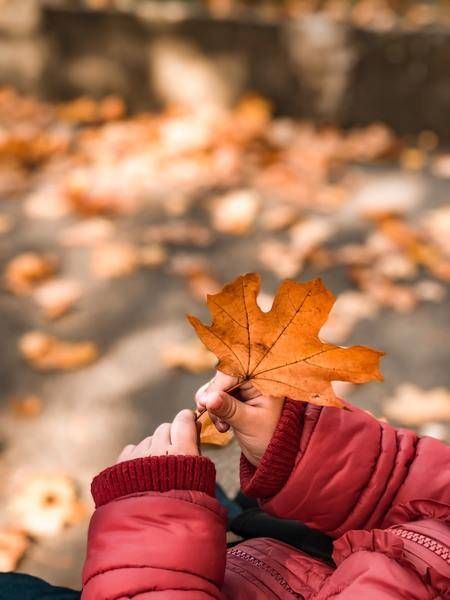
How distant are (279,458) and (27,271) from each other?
1816 millimetres

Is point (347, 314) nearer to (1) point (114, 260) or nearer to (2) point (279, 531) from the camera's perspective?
(1) point (114, 260)

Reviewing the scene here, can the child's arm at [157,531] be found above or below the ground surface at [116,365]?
above

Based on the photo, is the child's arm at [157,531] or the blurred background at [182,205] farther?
the blurred background at [182,205]

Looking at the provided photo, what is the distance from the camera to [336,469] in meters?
1.37

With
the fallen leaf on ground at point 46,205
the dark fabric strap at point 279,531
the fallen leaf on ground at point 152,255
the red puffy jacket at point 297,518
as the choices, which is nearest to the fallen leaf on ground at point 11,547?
the dark fabric strap at point 279,531

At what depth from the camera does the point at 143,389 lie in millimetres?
2357

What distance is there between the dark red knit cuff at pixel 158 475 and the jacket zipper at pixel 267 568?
7.6 inches

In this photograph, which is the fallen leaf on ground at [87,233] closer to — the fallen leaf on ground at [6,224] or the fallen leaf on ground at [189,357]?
the fallen leaf on ground at [6,224]

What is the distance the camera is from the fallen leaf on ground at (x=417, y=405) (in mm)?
2215

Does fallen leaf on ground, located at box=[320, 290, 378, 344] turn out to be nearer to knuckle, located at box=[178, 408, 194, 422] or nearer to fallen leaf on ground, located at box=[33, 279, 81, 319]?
fallen leaf on ground, located at box=[33, 279, 81, 319]

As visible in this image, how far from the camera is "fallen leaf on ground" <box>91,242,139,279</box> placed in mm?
2936

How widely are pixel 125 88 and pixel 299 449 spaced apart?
3232 mm

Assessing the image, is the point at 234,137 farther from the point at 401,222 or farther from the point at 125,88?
the point at 401,222

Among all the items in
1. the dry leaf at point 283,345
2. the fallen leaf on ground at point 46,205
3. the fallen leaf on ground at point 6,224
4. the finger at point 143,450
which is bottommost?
the fallen leaf on ground at point 6,224
